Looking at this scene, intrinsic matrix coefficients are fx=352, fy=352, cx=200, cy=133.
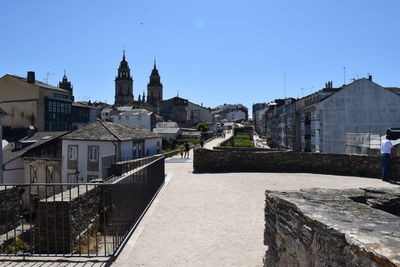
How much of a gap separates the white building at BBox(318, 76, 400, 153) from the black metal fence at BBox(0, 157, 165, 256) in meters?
36.2

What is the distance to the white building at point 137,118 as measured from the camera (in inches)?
3000

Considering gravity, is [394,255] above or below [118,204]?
above

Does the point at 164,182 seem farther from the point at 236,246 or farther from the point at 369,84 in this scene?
the point at 369,84

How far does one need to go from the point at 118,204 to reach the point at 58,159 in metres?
28.4

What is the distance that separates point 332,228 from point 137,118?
→ 7616cm

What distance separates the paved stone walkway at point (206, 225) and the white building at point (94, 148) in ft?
41.1

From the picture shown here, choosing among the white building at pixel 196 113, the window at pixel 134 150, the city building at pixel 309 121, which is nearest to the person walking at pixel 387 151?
the window at pixel 134 150

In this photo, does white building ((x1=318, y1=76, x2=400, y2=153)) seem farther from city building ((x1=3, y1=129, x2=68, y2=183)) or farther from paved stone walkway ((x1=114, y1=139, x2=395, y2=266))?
city building ((x1=3, y1=129, x2=68, y2=183))

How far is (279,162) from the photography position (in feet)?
61.8

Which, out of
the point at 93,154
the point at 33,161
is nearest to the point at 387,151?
the point at 93,154

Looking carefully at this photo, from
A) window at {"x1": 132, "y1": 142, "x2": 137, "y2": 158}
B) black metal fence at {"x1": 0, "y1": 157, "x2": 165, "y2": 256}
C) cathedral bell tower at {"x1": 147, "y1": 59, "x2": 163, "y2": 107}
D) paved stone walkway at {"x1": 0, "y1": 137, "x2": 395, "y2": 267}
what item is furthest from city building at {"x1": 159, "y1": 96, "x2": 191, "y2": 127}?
black metal fence at {"x1": 0, "y1": 157, "x2": 165, "y2": 256}

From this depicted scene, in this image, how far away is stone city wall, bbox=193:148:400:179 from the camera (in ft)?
55.2

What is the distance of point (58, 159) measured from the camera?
108 feet

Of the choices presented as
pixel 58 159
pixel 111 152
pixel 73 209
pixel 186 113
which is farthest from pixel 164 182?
pixel 186 113
